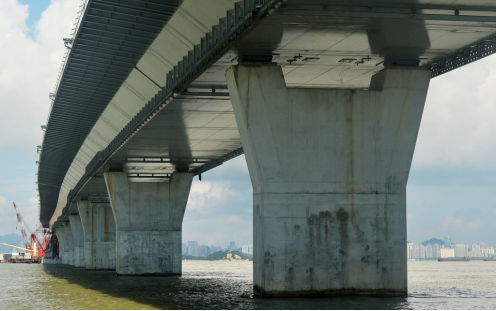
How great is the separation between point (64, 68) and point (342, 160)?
13.1m

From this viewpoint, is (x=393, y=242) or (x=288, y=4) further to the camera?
(x=393, y=242)

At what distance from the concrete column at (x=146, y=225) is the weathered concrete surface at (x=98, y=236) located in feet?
83.0

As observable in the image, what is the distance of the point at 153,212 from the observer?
5372 centimetres

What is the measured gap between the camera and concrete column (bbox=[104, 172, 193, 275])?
5266 centimetres

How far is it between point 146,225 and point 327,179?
100 feet

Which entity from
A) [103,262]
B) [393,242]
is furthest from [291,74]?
[103,262]

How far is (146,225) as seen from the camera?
53.4 metres

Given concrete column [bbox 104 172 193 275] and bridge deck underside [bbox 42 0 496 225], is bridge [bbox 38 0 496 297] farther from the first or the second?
concrete column [bbox 104 172 193 275]

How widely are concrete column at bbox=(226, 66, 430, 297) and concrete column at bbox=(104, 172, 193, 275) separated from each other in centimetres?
2905

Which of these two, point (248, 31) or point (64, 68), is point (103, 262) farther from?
point (248, 31)

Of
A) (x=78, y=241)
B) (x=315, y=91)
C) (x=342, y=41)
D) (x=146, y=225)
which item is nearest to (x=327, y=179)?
(x=315, y=91)

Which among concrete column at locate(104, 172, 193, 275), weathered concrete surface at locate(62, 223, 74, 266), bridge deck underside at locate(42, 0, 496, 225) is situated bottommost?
weathered concrete surface at locate(62, 223, 74, 266)

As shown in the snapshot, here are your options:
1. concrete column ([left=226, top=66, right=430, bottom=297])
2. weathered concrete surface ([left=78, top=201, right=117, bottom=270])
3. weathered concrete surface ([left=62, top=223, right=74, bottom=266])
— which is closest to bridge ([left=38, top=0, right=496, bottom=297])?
concrete column ([left=226, top=66, right=430, bottom=297])

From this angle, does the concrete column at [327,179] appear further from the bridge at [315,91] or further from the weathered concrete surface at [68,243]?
the weathered concrete surface at [68,243]
